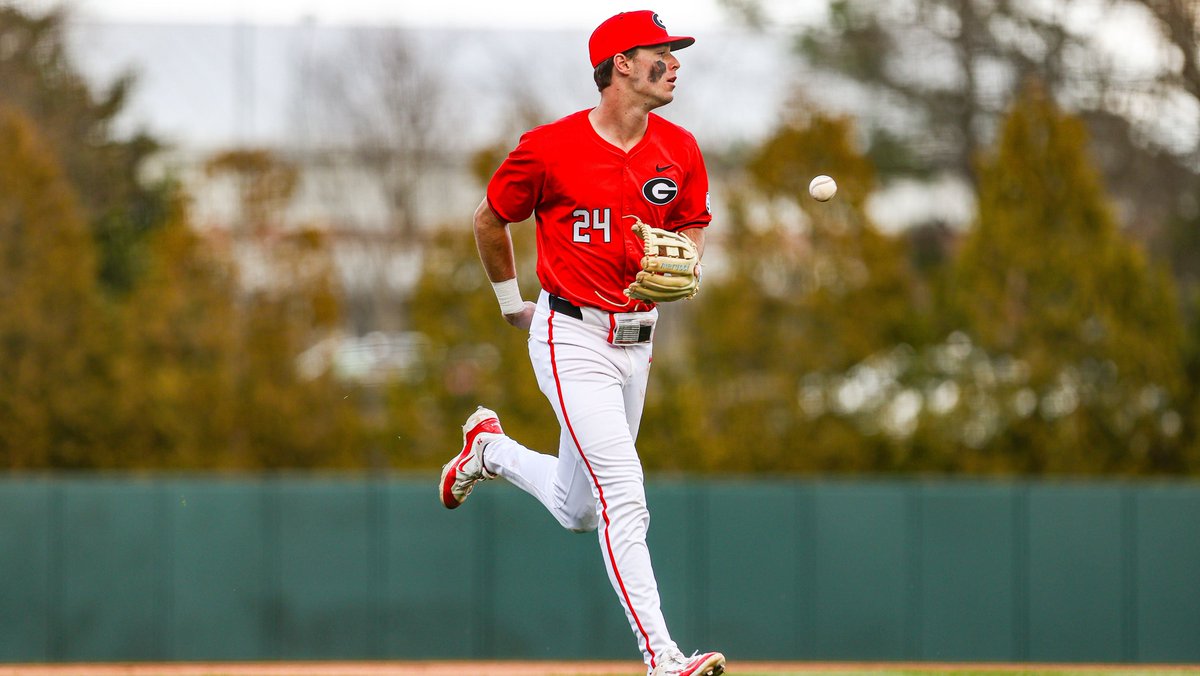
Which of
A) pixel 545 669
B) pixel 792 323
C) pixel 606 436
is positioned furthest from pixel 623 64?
pixel 792 323

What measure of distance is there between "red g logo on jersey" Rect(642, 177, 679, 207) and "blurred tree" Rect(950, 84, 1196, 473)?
938cm

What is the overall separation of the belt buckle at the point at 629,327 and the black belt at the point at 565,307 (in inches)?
5.1

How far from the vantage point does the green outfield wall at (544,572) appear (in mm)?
11875

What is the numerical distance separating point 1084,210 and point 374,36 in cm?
968

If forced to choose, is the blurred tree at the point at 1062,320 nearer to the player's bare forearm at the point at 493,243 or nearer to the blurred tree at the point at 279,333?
the blurred tree at the point at 279,333

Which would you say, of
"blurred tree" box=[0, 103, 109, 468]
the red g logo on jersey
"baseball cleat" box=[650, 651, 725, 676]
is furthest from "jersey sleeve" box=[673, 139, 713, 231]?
"blurred tree" box=[0, 103, 109, 468]

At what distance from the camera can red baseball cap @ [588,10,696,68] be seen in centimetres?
495

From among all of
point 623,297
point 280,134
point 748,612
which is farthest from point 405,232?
point 623,297

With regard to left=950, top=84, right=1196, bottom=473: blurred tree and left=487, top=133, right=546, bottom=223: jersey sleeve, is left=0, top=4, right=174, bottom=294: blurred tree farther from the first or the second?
left=487, top=133, right=546, bottom=223: jersey sleeve

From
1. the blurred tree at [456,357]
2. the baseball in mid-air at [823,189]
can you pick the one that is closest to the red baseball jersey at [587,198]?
the baseball in mid-air at [823,189]

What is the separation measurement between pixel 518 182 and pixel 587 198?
254mm

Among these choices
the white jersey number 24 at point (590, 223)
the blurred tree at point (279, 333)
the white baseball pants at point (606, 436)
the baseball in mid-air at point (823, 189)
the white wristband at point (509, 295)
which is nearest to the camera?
the white baseball pants at point (606, 436)

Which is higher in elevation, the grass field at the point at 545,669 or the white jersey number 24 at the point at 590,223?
the white jersey number 24 at the point at 590,223

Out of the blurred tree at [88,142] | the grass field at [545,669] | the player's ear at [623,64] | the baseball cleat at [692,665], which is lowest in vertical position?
the grass field at [545,669]
